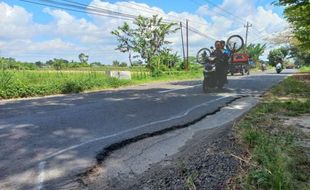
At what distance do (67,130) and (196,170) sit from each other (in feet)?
11.8

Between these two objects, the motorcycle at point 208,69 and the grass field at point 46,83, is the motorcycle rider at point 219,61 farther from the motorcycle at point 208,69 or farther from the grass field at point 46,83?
the grass field at point 46,83

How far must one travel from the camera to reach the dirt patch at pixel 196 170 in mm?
4129

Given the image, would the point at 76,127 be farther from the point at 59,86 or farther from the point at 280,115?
the point at 59,86

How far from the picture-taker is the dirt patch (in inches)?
Result: 163

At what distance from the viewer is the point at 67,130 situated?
7473 mm

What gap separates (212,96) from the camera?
46.2 feet

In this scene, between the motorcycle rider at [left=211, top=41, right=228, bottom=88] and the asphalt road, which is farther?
the motorcycle rider at [left=211, top=41, right=228, bottom=88]

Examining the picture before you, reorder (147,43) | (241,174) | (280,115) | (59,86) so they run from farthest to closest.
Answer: (147,43)
(59,86)
(280,115)
(241,174)

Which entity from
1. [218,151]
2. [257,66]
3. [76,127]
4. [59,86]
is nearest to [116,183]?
[218,151]

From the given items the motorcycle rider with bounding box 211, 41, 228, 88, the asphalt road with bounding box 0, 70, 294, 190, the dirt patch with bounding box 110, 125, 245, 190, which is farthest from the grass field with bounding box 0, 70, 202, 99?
the dirt patch with bounding box 110, 125, 245, 190

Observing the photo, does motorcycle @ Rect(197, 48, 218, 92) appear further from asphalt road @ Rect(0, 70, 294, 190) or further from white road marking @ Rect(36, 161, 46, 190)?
white road marking @ Rect(36, 161, 46, 190)

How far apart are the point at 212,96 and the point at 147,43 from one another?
1028 inches

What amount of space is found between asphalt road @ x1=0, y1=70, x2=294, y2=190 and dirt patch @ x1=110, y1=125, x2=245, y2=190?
94cm

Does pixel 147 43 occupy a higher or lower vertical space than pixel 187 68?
higher
